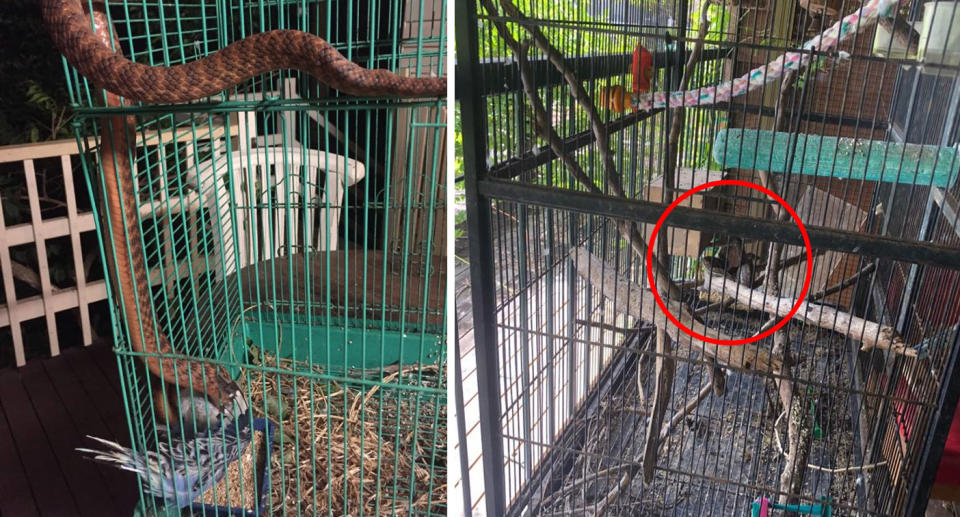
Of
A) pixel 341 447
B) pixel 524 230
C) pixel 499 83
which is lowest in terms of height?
pixel 341 447

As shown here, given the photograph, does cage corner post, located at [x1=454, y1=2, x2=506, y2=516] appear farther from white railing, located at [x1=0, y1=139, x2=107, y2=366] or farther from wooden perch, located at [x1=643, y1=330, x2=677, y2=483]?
white railing, located at [x1=0, y1=139, x2=107, y2=366]

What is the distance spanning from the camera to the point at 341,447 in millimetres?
1752

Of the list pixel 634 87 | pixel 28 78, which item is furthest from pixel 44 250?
pixel 634 87

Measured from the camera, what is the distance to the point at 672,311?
137 centimetres

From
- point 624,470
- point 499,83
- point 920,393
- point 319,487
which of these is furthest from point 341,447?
point 920,393

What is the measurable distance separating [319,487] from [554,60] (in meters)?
1.06

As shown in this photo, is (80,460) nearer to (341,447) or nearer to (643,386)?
(341,447)

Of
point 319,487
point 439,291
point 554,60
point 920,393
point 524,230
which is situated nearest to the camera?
point 554,60

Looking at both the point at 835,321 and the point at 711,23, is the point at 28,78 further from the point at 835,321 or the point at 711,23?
the point at 835,321

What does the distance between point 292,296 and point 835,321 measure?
91 centimetres

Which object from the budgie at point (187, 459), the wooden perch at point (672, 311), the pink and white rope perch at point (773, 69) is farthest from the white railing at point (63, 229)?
the pink and white rope perch at point (773, 69)

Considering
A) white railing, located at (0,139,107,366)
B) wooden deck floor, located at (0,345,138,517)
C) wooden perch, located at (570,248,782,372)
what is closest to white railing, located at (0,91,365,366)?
white railing, located at (0,139,107,366)

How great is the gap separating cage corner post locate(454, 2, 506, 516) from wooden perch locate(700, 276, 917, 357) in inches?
14.7

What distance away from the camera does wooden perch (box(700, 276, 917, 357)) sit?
49.2 inches
